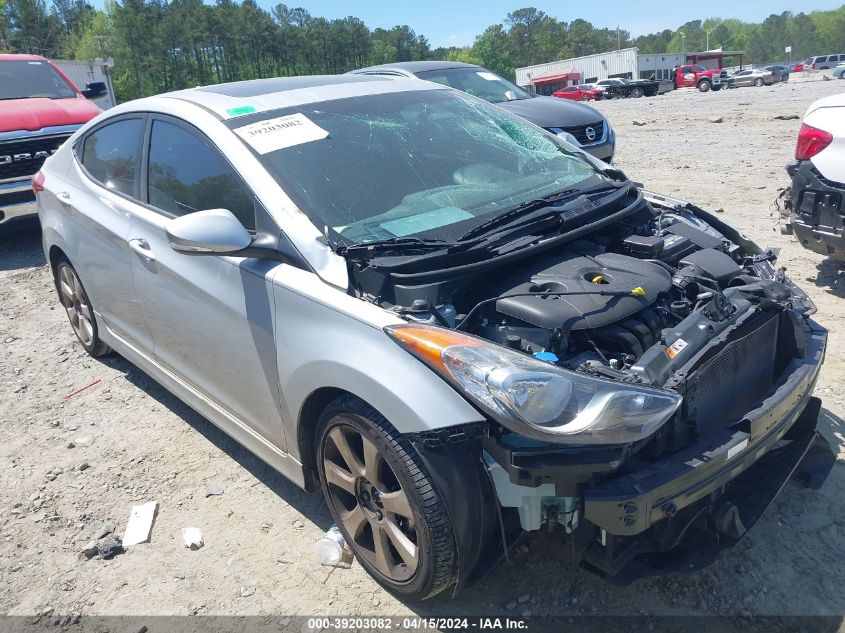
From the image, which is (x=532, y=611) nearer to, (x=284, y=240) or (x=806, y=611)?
(x=806, y=611)

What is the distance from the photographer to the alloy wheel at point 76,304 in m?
4.73

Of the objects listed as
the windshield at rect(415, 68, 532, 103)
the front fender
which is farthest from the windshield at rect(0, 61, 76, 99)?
the front fender

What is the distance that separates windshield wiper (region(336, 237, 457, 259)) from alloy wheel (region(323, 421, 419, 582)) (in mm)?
633

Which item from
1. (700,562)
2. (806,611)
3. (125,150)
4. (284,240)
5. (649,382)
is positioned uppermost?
(125,150)

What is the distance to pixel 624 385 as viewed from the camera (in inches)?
83.2

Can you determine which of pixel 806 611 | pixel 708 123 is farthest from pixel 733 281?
pixel 708 123

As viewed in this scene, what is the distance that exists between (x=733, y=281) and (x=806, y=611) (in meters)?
1.29

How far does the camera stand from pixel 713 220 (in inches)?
143

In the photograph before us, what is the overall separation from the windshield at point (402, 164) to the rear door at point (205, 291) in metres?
0.25

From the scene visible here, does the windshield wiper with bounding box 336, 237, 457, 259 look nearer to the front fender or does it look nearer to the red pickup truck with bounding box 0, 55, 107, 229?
the front fender

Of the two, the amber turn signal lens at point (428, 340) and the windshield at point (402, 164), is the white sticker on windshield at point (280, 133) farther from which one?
the amber turn signal lens at point (428, 340)

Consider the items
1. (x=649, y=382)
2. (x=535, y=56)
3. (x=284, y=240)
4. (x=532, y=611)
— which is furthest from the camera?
(x=535, y=56)

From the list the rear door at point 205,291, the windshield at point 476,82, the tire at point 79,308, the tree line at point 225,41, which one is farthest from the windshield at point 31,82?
the tree line at point 225,41

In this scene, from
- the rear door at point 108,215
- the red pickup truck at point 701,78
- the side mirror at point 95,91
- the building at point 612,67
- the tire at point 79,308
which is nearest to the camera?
the rear door at point 108,215
